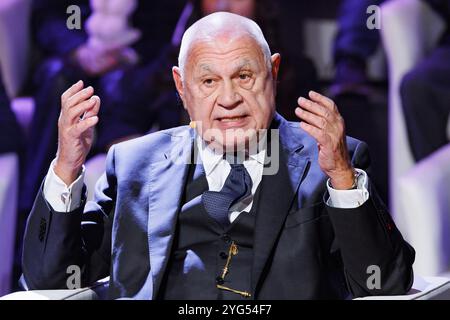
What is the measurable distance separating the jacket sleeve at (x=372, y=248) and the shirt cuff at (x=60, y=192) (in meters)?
0.58

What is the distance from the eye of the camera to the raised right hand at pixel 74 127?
1.85 metres

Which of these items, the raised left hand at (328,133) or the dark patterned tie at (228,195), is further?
the dark patterned tie at (228,195)

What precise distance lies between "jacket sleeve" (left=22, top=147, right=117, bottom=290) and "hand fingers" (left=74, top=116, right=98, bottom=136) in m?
0.20

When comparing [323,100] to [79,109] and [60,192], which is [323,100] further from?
[60,192]

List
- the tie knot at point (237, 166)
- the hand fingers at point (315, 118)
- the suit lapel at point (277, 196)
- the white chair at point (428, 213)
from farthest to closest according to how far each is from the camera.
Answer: the white chair at point (428, 213), the tie knot at point (237, 166), the suit lapel at point (277, 196), the hand fingers at point (315, 118)

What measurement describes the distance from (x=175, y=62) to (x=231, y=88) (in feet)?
3.93

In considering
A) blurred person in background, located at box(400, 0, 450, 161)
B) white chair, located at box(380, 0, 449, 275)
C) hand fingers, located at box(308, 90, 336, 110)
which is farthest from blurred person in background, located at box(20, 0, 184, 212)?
hand fingers, located at box(308, 90, 336, 110)

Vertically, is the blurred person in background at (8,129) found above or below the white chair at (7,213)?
above

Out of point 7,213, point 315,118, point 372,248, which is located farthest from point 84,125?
point 7,213

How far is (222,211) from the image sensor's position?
6.45ft

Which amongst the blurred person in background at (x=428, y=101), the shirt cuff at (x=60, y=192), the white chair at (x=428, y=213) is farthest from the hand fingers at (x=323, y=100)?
the blurred person in background at (x=428, y=101)

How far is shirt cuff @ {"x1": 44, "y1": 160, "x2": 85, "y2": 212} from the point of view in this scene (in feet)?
6.32

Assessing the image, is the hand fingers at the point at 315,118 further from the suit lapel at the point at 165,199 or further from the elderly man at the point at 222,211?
the suit lapel at the point at 165,199

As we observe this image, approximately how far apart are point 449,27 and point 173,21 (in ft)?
3.47
